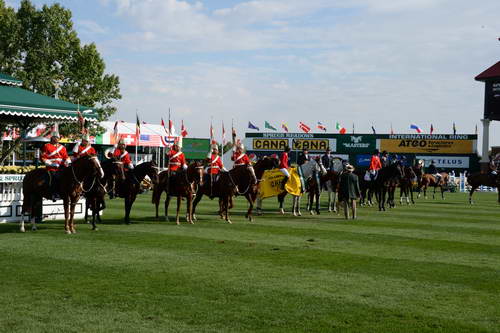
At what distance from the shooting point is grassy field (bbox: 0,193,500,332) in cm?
728

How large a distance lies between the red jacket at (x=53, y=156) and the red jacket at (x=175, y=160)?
12.6 feet

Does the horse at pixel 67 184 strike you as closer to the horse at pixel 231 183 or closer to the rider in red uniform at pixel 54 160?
the rider in red uniform at pixel 54 160

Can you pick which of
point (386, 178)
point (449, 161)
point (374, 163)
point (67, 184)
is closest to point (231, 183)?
point (67, 184)

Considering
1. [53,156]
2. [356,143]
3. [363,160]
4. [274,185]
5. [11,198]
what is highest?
Answer: [356,143]

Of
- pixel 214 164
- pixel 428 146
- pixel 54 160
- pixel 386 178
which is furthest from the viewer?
pixel 428 146

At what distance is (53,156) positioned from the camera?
54.2 ft

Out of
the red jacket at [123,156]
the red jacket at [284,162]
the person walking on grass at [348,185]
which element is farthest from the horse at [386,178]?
the red jacket at [123,156]

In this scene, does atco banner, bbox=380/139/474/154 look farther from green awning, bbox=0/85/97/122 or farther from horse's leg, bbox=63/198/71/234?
horse's leg, bbox=63/198/71/234

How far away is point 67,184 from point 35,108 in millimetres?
4073

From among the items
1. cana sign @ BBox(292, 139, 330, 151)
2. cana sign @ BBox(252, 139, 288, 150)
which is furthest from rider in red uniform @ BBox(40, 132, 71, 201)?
cana sign @ BBox(252, 139, 288, 150)

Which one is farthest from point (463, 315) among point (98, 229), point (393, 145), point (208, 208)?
point (393, 145)

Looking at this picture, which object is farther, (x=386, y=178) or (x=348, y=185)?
(x=386, y=178)

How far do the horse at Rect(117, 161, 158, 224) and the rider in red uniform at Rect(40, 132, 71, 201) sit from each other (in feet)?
7.61

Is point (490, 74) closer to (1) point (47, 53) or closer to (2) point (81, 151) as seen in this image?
(1) point (47, 53)
